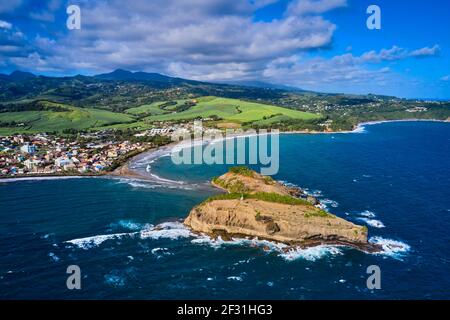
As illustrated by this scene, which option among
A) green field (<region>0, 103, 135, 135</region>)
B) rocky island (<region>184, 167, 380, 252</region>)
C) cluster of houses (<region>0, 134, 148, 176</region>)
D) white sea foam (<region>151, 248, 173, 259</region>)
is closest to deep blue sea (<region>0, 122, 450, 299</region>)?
white sea foam (<region>151, 248, 173, 259</region>)

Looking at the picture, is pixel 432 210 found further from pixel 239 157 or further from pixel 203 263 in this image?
pixel 239 157

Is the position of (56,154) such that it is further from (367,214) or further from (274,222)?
(367,214)

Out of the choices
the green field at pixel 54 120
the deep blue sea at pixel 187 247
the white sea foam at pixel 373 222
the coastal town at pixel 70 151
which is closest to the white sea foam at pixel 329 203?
the deep blue sea at pixel 187 247

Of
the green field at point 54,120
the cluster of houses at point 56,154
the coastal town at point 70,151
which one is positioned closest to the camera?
the coastal town at point 70,151

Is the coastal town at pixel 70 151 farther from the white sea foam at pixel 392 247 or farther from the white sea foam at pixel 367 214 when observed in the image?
the white sea foam at pixel 392 247

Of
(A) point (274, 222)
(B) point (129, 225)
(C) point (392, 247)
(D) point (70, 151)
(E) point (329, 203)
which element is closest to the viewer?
(C) point (392, 247)

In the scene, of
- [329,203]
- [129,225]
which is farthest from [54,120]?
[329,203]
